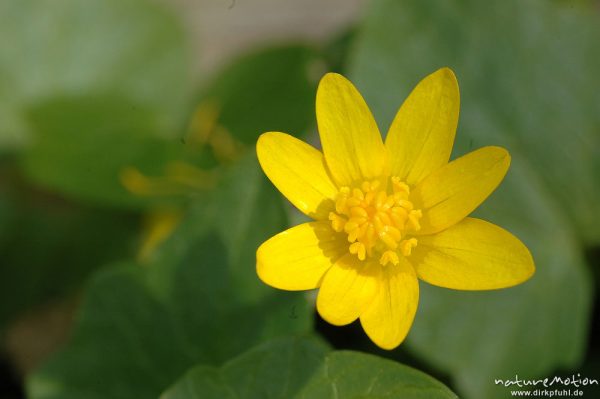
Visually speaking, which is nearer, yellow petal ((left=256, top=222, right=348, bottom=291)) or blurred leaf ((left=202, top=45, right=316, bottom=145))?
yellow petal ((left=256, top=222, right=348, bottom=291))

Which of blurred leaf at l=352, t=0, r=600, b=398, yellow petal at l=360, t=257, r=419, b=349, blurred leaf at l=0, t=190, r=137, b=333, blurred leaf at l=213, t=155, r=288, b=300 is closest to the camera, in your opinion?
yellow petal at l=360, t=257, r=419, b=349

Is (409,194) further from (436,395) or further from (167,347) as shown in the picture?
(167,347)

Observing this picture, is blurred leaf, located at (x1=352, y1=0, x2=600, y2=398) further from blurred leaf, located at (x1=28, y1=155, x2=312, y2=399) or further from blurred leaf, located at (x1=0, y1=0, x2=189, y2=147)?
blurred leaf, located at (x1=0, y1=0, x2=189, y2=147)

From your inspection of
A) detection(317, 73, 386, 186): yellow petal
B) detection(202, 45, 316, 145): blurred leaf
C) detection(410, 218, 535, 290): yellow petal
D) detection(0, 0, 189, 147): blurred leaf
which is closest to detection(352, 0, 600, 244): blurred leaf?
detection(202, 45, 316, 145): blurred leaf

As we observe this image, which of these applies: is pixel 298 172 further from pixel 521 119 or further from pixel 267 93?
pixel 267 93

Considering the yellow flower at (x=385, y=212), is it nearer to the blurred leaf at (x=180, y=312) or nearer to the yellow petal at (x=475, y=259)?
the yellow petal at (x=475, y=259)

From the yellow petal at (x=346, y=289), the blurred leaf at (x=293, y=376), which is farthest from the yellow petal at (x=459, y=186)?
the blurred leaf at (x=293, y=376)
